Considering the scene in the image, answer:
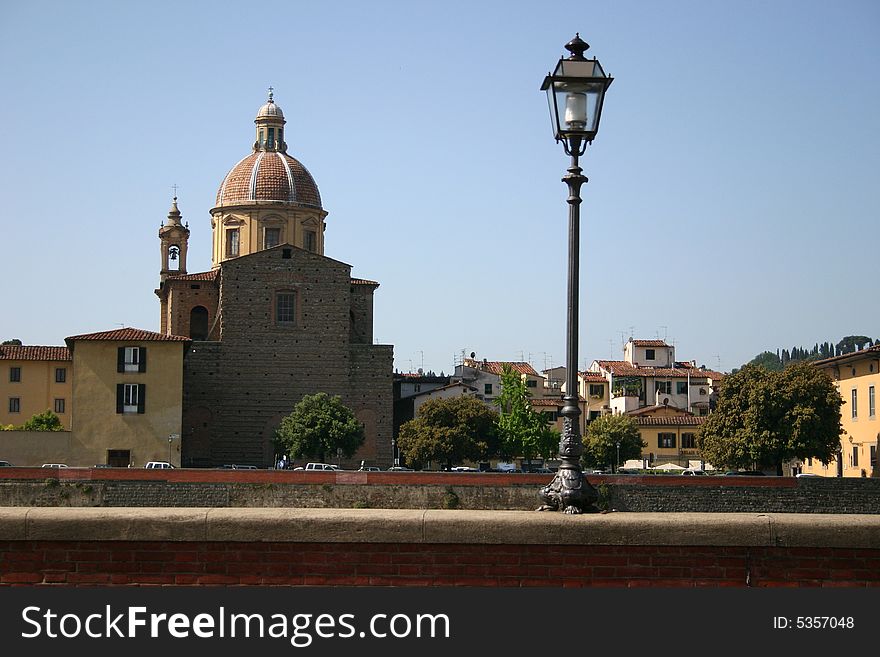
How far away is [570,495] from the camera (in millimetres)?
8375

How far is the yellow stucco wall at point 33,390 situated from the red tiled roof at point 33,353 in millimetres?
234

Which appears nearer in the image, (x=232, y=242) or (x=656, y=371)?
(x=232, y=242)

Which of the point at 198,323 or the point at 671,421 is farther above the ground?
the point at 198,323

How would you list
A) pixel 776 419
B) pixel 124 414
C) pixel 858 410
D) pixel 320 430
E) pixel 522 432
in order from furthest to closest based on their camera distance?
pixel 522 432 → pixel 320 430 → pixel 124 414 → pixel 858 410 → pixel 776 419

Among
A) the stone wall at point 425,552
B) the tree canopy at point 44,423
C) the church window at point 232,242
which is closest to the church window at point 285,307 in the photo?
the church window at point 232,242

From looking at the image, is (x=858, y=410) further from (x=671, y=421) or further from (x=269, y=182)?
(x=269, y=182)

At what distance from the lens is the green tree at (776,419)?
52375mm

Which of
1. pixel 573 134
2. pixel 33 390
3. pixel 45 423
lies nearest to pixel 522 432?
pixel 45 423

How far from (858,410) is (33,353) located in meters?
39.1

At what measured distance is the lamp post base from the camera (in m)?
8.37

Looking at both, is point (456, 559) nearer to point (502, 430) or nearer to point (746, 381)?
point (746, 381)

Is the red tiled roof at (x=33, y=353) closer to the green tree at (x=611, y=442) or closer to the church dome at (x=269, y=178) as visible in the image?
the church dome at (x=269, y=178)

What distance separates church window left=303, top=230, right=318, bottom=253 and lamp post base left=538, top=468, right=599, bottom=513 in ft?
221

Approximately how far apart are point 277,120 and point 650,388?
28.3 metres
